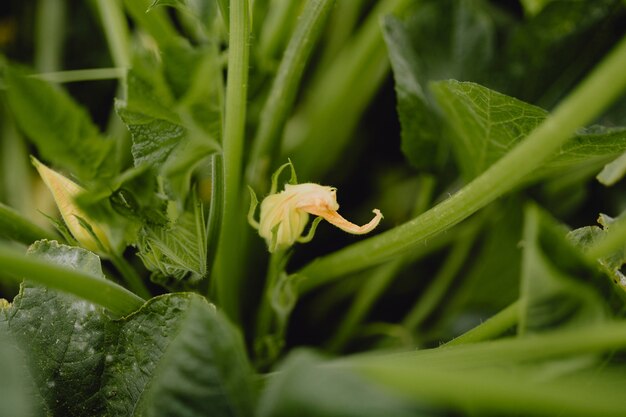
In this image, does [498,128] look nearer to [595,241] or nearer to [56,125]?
[595,241]

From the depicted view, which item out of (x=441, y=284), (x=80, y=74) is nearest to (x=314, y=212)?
(x=441, y=284)

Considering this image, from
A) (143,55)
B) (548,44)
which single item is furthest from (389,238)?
(548,44)

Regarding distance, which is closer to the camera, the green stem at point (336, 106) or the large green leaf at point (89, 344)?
the large green leaf at point (89, 344)

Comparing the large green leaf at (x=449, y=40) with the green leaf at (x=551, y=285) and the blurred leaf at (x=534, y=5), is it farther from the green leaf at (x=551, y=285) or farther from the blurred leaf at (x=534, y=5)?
the green leaf at (x=551, y=285)

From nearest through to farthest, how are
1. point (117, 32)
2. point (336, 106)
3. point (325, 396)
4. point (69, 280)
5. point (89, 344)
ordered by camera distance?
point (325, 396) → point (69, 280) → point (89, 344) → point (117, 32) → point (336, 106)

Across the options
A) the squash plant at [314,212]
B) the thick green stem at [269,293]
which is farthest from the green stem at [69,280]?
the thick green stem at [269,293]

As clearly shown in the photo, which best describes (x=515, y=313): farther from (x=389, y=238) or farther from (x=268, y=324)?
(x=268, y=324)
